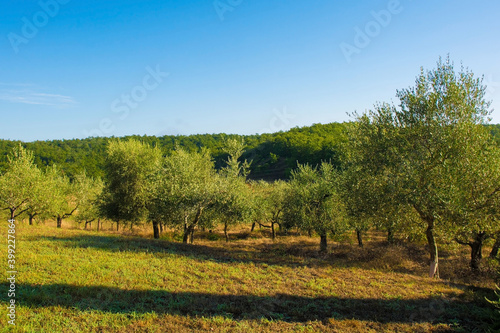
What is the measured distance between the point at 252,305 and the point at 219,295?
1.69m

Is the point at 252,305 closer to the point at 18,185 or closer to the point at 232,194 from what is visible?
the point at 232,194

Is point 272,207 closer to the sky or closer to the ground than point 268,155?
closer to the ground

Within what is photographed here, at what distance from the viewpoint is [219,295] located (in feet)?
38.3

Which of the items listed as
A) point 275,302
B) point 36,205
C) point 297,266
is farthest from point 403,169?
point 36,205

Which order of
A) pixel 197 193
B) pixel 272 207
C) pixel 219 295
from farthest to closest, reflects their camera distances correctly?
1. pixel 272 207
2. pixel 197 193
3. pixel 219 295

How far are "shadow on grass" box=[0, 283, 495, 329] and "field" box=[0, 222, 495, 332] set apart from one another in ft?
0.14

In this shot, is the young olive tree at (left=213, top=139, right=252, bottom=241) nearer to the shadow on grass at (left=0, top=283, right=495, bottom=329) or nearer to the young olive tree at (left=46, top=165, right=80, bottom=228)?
the shadow on grass at (left=0, top=283, right=495, bottom=329)

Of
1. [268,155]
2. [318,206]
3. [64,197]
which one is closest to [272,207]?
[318,206]

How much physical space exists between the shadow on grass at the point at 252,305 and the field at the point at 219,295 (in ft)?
0.14

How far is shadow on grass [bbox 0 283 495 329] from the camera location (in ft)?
32.6

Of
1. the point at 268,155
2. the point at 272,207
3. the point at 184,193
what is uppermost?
the point at 268,155

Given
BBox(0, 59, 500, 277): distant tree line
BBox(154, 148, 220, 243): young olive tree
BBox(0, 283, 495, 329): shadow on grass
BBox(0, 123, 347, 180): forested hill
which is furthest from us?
BBox(0, 123, 347, 180): forested hill

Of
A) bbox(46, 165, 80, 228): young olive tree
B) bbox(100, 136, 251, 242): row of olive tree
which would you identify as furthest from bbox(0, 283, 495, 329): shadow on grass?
bbox(46, 165, 80, 228): young olive tree

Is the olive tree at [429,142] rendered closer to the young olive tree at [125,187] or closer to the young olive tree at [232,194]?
the young olive tree at [232,194]
